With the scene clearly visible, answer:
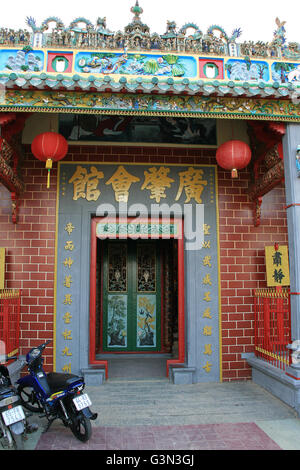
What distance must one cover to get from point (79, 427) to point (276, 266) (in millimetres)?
3814

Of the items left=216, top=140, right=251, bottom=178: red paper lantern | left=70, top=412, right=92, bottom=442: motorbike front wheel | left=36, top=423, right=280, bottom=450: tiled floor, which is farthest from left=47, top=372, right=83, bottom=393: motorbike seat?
left=216, top=140, right=251, bottom=178: red paper lantern

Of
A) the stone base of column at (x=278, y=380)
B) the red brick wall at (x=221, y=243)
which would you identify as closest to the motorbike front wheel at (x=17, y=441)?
the red brick wall at (x=221, y=243)

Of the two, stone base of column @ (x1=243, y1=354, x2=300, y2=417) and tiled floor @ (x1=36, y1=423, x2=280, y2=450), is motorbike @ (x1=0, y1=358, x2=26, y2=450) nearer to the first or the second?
tiled floor @ (x1=36, y1=423, x2=280, y2=450)

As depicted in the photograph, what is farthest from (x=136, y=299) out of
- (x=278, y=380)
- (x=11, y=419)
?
(x=11, y=419)

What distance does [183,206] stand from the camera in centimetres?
570

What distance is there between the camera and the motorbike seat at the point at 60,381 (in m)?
3.42

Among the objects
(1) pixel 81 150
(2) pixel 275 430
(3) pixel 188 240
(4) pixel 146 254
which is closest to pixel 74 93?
(1) pixel 81 150

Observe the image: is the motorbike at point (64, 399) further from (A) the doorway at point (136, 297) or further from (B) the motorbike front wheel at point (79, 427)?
(A) the doorway at point (136, 297)

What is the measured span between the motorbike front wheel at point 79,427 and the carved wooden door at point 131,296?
3.79 meters

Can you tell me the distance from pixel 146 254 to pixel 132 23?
4.23 metres

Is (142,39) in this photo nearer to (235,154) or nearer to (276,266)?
(235,154)
